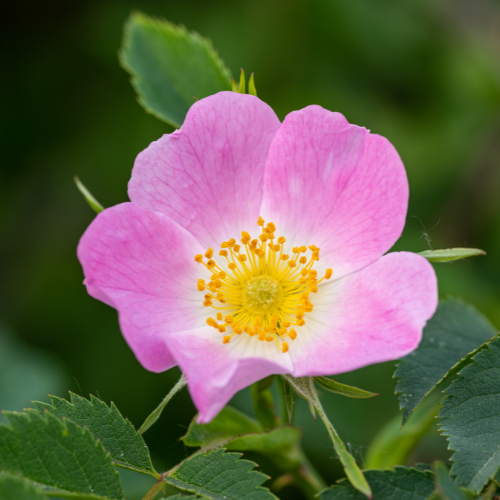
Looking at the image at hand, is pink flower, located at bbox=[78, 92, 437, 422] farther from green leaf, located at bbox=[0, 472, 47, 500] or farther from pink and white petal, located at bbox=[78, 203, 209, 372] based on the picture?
green leaf, located at bbox=[0, 472, 47, 500]

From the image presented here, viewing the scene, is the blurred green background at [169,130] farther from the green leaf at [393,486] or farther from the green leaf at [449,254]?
the green leaf at [393,486]

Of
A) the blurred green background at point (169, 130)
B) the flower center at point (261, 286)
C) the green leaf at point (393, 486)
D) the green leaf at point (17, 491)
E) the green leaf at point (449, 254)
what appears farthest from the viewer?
the blurred green background at point (169, 130)

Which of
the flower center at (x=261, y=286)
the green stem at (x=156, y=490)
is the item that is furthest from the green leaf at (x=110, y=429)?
the flower center at (x=261, y=286)

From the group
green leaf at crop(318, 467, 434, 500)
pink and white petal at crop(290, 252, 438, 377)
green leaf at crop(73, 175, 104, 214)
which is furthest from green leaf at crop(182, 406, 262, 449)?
green leaf at crop(73, 175, 104, 214)

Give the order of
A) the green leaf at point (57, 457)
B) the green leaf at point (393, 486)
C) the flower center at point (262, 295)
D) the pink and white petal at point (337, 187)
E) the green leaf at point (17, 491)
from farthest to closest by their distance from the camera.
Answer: the flower center at point (262, 295) < the pink and white petal at point (337, 187) < the green leaf at point (393, 486) < the green leaf at point (57, 457) < the green leaf at point (17, 491)

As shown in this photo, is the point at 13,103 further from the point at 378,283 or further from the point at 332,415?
the point at 378,283

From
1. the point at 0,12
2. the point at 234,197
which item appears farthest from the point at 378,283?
the point at 0,12
